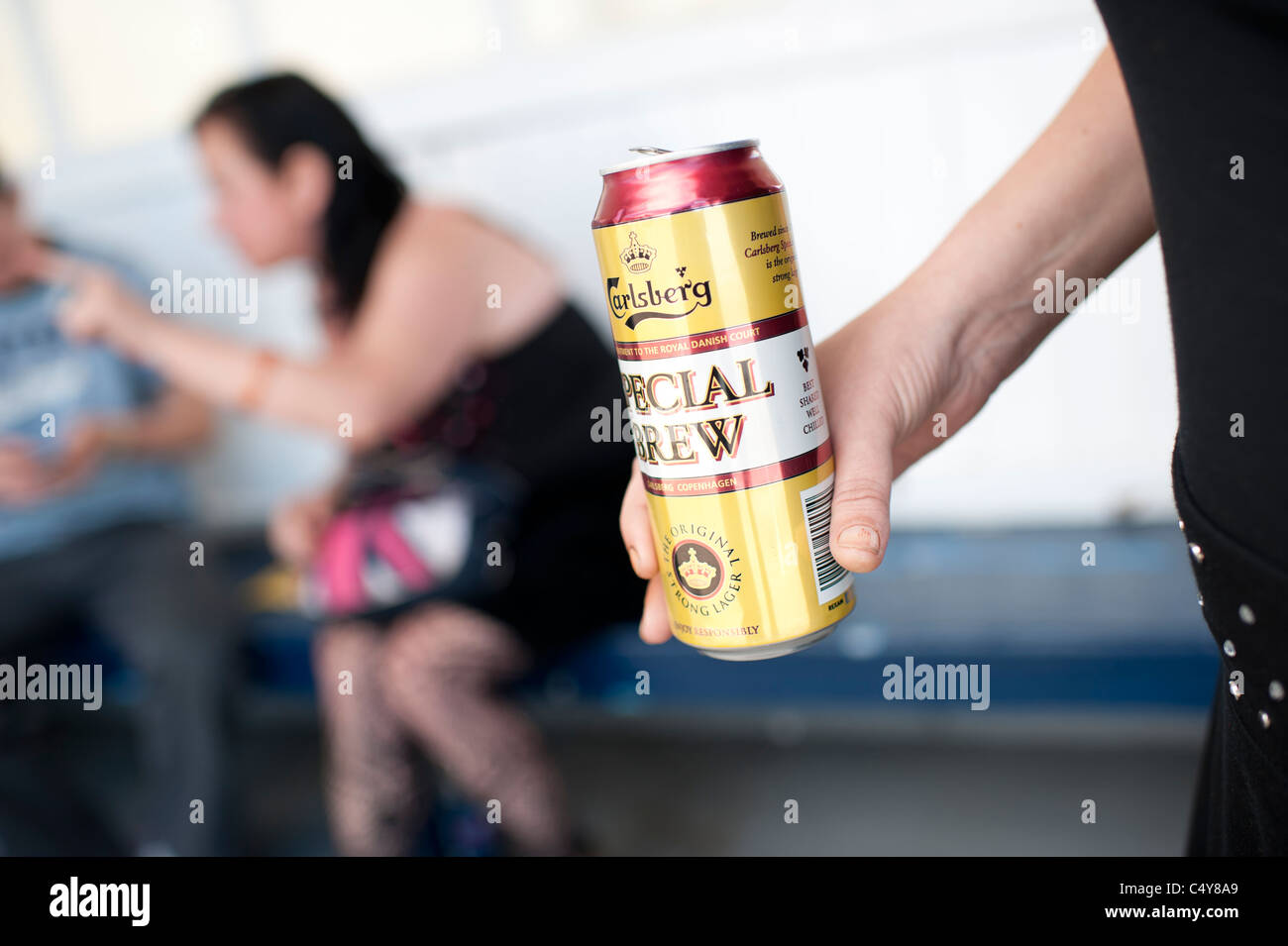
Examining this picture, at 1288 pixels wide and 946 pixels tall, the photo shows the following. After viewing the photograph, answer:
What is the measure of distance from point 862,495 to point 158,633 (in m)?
1.67

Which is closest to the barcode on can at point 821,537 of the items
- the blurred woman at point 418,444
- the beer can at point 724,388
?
the beer can at point 724,388

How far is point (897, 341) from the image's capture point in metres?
0.60

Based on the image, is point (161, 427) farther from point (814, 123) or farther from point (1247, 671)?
point (1247, 671)

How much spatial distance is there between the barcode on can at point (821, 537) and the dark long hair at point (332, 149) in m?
1.31

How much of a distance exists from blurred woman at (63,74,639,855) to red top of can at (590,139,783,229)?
1.00m

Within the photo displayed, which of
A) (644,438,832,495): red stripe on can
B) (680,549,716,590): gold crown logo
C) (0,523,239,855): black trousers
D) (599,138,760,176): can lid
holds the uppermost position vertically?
(599,138,760,176): can lid

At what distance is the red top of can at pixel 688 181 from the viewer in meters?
0.53

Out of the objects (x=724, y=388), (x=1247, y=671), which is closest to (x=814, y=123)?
(x=724, y=388)

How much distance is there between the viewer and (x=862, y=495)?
550mm

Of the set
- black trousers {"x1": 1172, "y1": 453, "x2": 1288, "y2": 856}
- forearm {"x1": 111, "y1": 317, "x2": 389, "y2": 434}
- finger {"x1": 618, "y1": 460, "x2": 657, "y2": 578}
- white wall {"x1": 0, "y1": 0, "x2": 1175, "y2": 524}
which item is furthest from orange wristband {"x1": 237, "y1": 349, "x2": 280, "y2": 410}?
black trousers {"x1": 1172, "y1": 453, "x2": 1288, "y2": 856}

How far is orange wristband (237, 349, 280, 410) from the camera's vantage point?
156 cm

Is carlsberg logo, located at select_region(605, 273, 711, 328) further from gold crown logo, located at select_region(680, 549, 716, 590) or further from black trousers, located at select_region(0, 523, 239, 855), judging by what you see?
black trousers, located at select_region(0, 523, 239, 855)

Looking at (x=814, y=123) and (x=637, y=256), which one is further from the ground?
(x=814, y=123)

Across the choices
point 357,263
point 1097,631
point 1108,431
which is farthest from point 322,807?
point 1108,431
